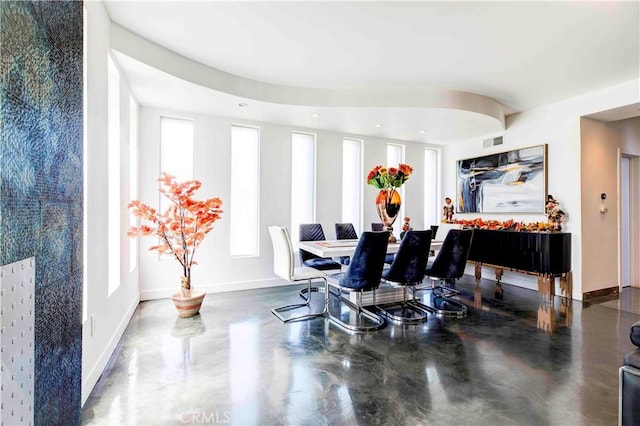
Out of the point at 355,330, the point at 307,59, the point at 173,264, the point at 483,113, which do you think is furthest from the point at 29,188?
the point at 483,113

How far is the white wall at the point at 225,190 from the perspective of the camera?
408 cm

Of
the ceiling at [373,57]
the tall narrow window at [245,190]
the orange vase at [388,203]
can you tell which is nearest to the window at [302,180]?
the ceiling at [373,57]

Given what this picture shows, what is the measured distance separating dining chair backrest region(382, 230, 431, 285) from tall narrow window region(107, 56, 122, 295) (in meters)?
2.78

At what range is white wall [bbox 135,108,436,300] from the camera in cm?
408

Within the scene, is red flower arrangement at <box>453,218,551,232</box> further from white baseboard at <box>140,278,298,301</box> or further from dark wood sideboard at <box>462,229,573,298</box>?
white baseboard at <box>140,278,298,301</box>

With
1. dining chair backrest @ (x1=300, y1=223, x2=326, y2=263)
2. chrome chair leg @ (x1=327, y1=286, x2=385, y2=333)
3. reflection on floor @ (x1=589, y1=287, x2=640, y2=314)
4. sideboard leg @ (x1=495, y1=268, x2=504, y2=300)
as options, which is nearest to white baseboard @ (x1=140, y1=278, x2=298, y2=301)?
dining chair backrest @ (x1=300, y1=223, x2=326, y2=263)

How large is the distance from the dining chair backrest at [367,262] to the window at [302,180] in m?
2.22

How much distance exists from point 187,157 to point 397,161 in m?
4.05

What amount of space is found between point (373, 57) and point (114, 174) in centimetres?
290

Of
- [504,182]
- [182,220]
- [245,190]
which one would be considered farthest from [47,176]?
[504,182]

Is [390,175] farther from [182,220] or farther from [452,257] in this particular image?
[182,220]

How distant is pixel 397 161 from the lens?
20.4 ft

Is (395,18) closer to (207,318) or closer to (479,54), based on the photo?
(479,54)

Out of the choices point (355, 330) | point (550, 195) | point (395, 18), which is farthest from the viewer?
point (550, 195)
